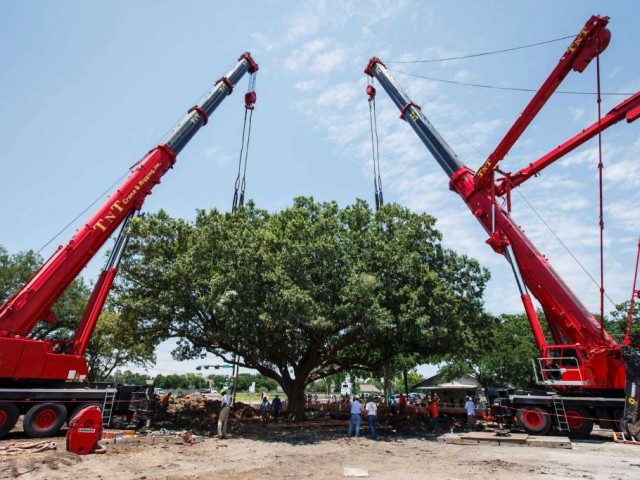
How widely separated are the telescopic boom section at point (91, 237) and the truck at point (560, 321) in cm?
1474

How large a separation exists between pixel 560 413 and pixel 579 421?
28.5 inches

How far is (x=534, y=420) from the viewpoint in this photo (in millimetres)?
17500

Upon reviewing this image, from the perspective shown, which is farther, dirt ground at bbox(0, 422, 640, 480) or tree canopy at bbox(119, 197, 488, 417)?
tree canopy at bbox(119, 197, 488, 417)

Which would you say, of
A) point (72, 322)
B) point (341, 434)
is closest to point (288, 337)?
point (341, 434)

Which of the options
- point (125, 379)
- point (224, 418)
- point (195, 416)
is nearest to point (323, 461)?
point (224, 418)

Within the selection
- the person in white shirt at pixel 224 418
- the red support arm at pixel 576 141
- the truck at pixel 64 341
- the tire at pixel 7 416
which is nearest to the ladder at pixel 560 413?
the red support arm at pixel 576 141

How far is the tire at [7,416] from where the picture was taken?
1475 centimetres

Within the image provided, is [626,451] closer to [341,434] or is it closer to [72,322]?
[341,434]

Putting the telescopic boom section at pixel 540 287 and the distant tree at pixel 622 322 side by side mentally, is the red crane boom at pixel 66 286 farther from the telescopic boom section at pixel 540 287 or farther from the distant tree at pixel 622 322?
the distant tree at pixel 622 322

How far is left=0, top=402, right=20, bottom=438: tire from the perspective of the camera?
14.8m

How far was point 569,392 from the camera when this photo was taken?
17328mm

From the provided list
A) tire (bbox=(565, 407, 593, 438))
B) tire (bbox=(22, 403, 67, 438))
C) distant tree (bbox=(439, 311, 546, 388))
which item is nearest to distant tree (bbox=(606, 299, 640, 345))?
distant tree (bbox=(439, 311, 546, 388))

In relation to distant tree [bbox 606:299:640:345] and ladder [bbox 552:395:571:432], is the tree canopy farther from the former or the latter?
distant tree [bbox 606:299:640:345]

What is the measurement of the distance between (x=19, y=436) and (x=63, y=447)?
405 cm
